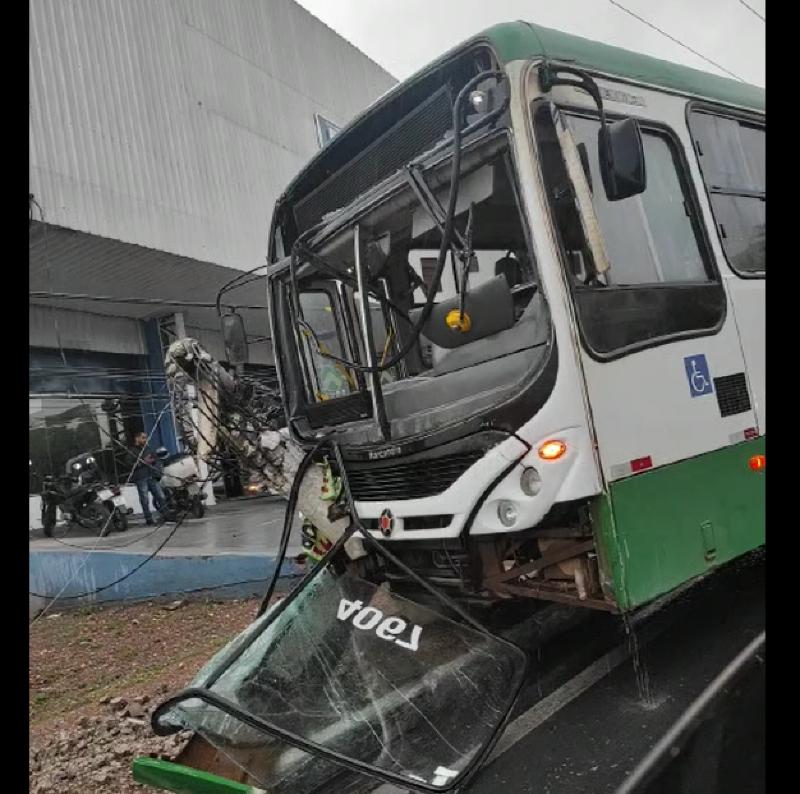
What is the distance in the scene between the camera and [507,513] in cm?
296

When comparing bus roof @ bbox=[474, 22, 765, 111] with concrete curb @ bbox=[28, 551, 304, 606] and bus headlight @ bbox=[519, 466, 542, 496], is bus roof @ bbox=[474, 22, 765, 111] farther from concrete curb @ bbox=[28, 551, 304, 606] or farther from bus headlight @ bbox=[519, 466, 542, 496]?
concrete curb @ bbox=[28, 551, 304, 606]

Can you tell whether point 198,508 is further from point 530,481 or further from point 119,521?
point 530,481

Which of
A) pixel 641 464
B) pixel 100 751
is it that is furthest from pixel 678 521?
pixel 100 751

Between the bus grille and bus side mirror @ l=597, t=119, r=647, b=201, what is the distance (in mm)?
1285

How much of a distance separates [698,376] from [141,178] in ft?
33.8

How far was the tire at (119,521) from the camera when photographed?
1152 cm

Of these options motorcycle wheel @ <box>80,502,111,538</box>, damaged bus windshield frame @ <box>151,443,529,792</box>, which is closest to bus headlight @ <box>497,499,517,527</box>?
damaged bus windshield frame @ <box>151,443,529,792</box>

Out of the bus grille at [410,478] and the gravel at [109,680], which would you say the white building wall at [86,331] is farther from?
the bus grille at [410,478]

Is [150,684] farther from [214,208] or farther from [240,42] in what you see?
[240,42]

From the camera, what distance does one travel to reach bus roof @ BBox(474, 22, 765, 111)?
3068mm

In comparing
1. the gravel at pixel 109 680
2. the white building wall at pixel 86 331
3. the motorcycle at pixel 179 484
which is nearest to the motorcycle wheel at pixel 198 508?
the motorcycle at pixel 179 484

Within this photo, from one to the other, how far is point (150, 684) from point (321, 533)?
2001mm

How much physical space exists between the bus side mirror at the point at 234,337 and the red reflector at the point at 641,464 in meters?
3.00

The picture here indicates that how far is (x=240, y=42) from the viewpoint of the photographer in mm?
14039
